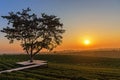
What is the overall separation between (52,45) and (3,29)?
1226cm

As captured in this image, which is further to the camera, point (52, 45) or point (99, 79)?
point (52, 45)

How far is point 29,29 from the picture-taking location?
84625 millimetres

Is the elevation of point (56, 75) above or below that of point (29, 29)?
below

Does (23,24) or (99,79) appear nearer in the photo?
(99,79)

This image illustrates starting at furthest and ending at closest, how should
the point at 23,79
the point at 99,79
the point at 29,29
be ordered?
the point at 29,29 → the point at 99,79 → the point at 23,79

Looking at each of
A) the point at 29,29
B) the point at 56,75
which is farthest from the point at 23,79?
the point at 29,29

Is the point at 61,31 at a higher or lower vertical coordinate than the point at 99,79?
higher

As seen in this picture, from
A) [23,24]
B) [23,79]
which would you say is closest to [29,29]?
[23,24]

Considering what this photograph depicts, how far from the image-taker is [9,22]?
85.7 meters

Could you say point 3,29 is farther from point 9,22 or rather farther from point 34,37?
point 34,37

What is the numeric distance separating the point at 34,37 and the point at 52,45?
4.90 meters

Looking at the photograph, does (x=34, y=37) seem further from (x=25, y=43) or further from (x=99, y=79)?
(x=99, y=79)

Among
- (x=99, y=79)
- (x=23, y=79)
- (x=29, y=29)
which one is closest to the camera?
(x=23, y=79)

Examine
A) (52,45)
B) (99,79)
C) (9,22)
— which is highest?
(9,22)
